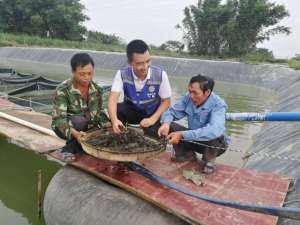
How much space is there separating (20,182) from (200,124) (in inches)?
120

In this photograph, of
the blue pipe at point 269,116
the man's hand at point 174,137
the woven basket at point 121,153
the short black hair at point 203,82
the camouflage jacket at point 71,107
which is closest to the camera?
the woven basket at point 121,153

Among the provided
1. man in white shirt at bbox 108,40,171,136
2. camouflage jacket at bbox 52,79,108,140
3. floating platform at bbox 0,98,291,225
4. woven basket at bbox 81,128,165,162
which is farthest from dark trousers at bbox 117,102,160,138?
woven basket at bbox 81,128,165,162

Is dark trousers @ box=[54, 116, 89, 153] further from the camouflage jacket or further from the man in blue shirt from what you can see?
the man in blue shirt

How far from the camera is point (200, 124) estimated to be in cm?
414

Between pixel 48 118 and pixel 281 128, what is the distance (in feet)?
15.4

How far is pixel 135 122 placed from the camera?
468 centimetres

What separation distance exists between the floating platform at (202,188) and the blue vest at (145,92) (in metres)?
0.67

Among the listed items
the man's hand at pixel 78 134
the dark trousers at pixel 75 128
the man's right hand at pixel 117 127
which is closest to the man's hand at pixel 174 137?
the man's right hand at pixel 117 127

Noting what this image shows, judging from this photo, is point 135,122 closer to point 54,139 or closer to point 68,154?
point 68,154

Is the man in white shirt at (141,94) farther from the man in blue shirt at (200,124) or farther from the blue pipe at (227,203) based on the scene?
the blue pipe at (227,203)

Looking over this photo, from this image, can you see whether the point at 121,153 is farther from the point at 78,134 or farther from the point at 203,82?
the point at 203,82

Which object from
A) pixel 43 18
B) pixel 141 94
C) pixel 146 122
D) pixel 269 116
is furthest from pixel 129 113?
pixel 43 18

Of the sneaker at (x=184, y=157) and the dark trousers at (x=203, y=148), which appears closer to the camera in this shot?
the dark trousers at (x=203, y=148)

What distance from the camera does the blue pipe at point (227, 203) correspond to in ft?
8.09
